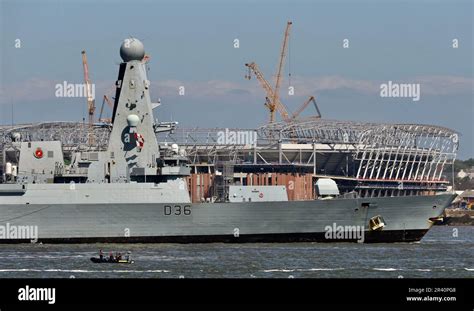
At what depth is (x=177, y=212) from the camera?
6638cm

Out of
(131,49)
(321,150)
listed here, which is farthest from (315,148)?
(131,49)

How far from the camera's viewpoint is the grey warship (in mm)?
Result: 66062

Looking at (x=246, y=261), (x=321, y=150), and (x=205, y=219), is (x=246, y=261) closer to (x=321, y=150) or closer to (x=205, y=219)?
(x=205, y=219)

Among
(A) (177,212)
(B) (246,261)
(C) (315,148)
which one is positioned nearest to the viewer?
(B) (246,261)

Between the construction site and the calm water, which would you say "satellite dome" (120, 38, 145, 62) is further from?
the construction site

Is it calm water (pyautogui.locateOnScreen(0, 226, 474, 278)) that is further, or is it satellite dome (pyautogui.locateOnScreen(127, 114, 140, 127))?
satellite dome (pyautogui.locateOnScreen(127, 114, 140, 127))

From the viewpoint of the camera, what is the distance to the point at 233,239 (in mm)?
66500

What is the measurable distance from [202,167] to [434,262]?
8450 cm

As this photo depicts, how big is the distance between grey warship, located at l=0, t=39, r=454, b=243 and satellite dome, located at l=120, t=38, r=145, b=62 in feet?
12.9

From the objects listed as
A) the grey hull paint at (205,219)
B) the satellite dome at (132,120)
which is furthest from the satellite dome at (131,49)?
the grey hull paint at (205,219)

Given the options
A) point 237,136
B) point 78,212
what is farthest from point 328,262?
point 237,136

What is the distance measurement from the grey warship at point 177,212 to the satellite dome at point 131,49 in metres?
3.92

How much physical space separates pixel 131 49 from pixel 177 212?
11200mm

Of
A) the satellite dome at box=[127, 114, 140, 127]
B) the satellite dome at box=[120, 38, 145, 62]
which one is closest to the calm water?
the satellite dome at box=[127, 114, 140, 127]
